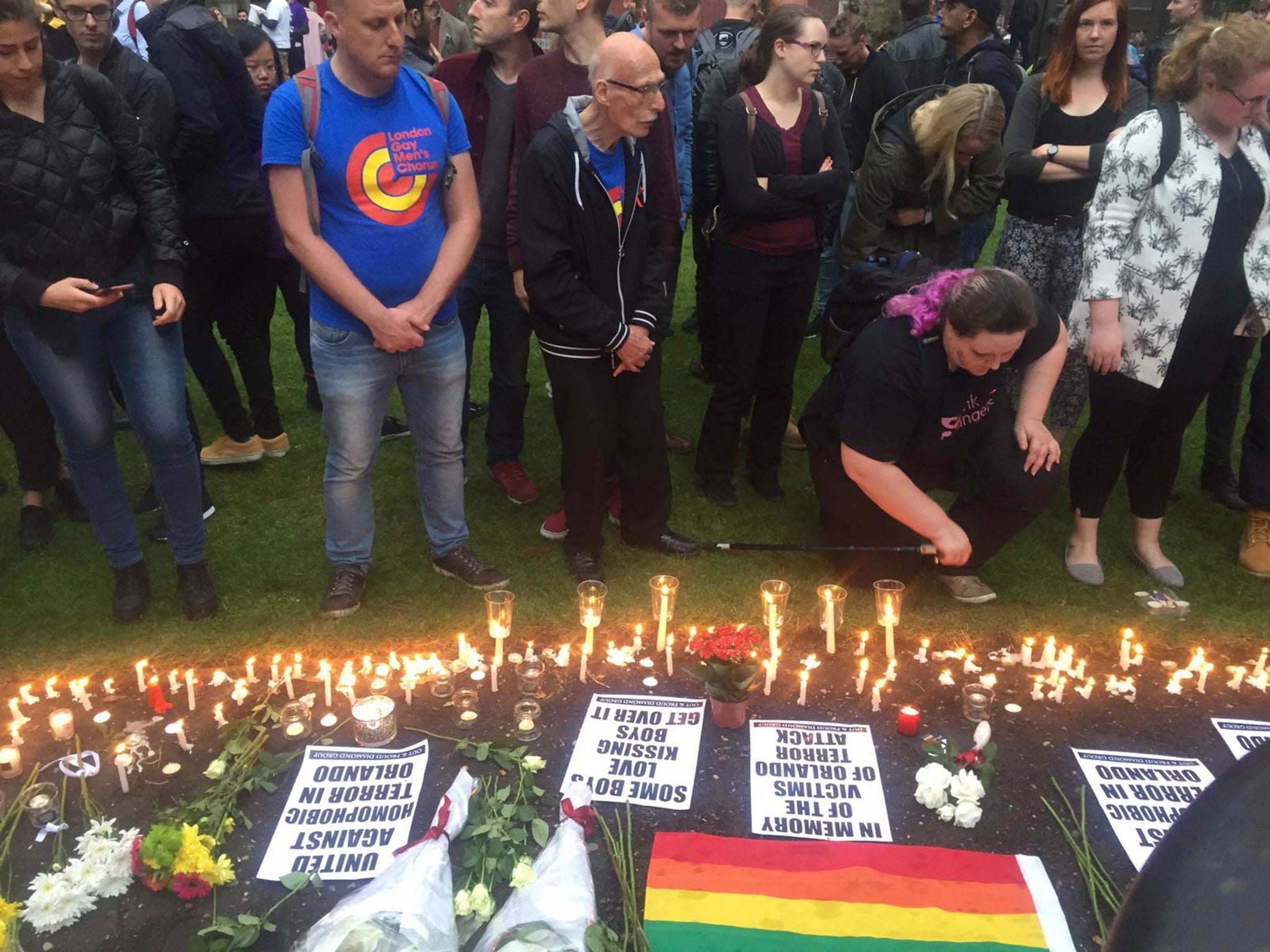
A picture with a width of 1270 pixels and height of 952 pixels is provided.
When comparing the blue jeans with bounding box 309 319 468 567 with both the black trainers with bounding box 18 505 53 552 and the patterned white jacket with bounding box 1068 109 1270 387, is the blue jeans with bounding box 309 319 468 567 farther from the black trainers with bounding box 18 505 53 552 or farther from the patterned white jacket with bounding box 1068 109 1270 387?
the patterned white jacket with bounding box 1068 109 1270 387

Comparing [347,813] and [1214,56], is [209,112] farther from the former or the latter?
[1214,56]

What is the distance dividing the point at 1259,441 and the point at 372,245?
4120mm

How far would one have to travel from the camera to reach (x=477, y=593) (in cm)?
438

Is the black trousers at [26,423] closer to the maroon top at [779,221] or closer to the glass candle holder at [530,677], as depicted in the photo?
the glass candle holder at [530,677]

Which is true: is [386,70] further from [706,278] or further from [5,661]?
[706,278]

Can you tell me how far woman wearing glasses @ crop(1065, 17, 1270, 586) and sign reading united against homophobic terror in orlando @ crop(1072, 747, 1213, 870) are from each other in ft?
5.04

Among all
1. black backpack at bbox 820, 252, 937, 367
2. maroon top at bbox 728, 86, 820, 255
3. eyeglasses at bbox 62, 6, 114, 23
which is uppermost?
eyeglasses at bbox 62, 6, 114, 23

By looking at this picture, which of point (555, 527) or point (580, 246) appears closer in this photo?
point (580, 246)

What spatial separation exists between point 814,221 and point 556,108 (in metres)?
1.33

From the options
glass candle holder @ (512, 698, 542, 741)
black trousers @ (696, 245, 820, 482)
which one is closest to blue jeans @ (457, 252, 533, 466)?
black trousers @ (696, 245, 820, 482)

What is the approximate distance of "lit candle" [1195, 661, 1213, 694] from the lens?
366 centimetres

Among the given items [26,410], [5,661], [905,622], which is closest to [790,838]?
[905,622]

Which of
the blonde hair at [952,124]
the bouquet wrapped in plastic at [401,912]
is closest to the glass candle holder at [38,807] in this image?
the bouquet wrapped in plastic at [401,912]

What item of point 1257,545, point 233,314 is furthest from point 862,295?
point 233,314
